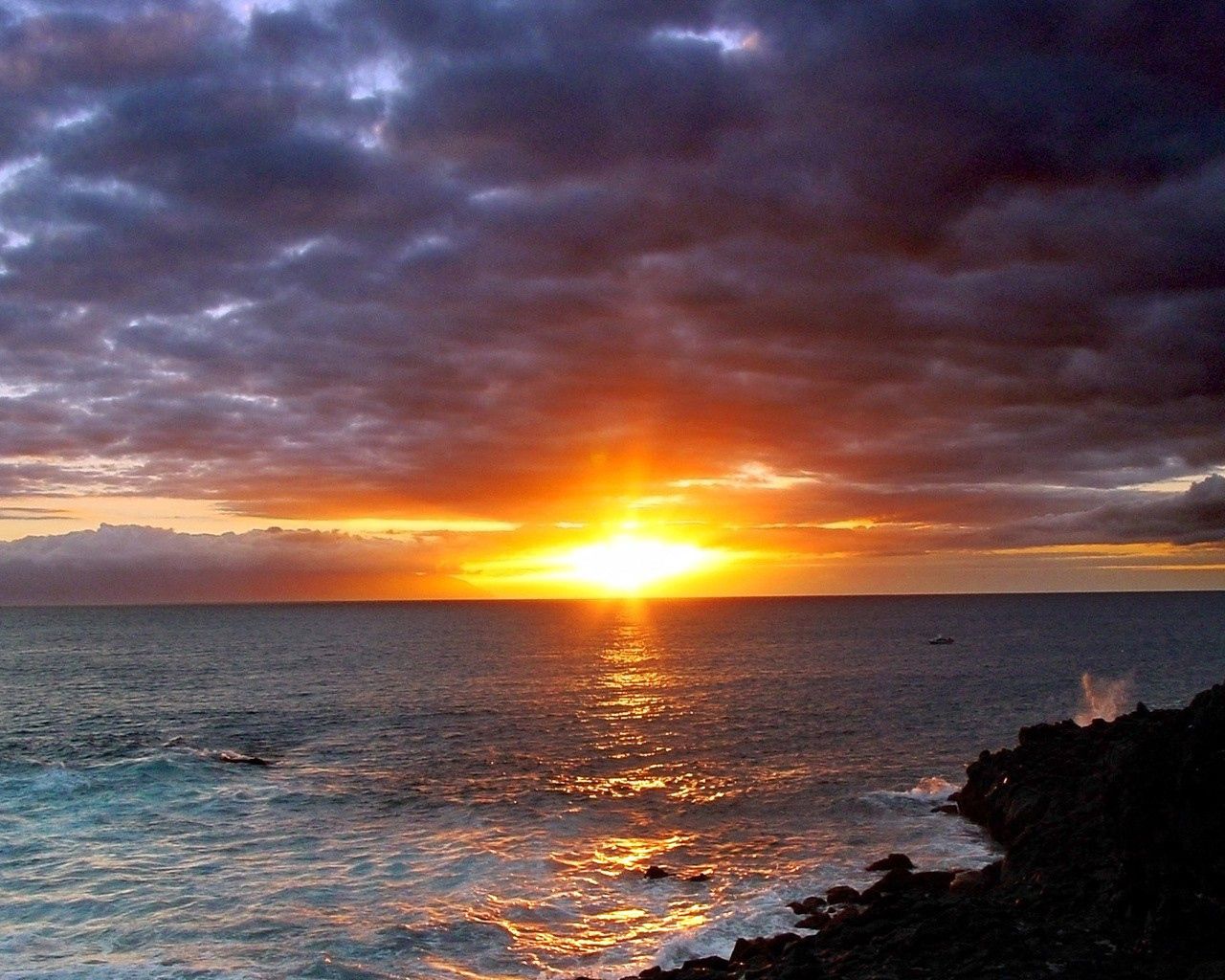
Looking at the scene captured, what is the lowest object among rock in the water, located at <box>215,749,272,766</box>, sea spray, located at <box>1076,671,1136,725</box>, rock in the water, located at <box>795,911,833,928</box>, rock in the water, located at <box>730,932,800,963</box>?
sea spray, located at <box>1076,671,1136,725</box>

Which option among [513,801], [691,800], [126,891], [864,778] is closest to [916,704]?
[864,778]

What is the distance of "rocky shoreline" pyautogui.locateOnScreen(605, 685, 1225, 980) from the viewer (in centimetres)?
2269

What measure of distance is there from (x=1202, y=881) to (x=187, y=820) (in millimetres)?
44019

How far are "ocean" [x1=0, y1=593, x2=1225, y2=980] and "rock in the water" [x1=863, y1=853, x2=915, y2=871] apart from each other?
0.80m

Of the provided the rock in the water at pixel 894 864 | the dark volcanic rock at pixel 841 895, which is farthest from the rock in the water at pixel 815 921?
the rock in the water at pixel 894 864

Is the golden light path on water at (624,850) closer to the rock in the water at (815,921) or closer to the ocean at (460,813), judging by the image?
the ocean at (460,813)

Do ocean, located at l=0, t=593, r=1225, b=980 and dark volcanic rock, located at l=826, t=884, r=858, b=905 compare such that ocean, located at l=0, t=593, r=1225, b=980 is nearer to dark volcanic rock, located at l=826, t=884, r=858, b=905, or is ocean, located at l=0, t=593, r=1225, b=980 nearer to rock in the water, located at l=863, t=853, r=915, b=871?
rock in the water, located at l=863, t=853, r=915, b=871

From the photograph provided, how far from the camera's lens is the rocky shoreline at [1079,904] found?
2269 centimetres

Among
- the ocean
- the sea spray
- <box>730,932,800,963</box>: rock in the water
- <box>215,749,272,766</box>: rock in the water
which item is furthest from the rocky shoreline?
the sea spray

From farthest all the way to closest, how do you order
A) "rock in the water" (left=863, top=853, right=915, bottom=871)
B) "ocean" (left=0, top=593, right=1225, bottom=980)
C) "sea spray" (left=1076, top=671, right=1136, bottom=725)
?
1. "sea spray" (left=1076, top=671, right=1136, bottom=725)
2. "rock in the water" (left=863, top=853, right=915, bottom=871)
3. "ocean" (left=0, top=593, right=1225, bottom=980)

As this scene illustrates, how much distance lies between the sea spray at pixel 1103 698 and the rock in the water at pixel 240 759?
6293 cm

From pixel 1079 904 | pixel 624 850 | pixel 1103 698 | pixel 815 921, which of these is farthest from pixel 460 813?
pixel 1103 698

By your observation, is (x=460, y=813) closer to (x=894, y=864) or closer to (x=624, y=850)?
(x=624, y=850)

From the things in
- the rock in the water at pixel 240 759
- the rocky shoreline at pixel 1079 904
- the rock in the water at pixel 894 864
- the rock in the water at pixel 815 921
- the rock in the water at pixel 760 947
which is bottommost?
the rock in the water at pixel 240 759
